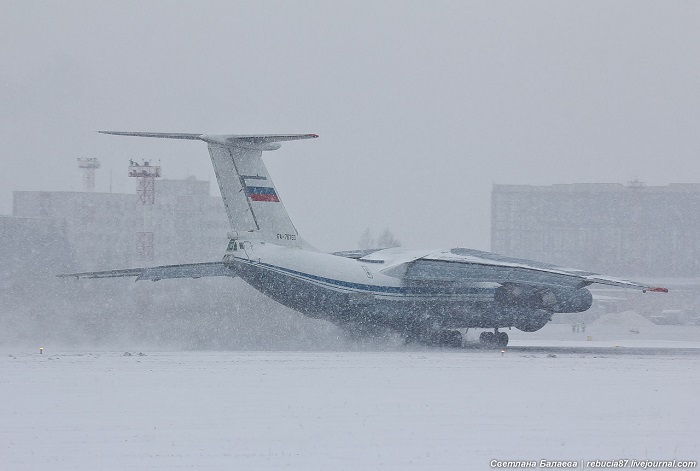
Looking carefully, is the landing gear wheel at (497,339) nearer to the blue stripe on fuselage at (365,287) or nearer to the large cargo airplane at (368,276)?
the large cargo airplane at (368,276)

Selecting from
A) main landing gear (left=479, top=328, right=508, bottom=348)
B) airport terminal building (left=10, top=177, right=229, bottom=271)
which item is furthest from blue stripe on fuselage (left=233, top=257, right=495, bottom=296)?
airport terminal building (left=10, top=177, right=229, bottom=271)

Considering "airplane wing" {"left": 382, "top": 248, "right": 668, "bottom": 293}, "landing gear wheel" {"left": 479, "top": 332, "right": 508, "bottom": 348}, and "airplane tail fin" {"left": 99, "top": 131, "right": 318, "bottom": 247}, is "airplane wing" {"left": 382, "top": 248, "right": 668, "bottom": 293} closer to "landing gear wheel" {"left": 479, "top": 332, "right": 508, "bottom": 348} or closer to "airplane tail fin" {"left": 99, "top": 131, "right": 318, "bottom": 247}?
"landing gear wheel" {"left": 479, "top": 332, "right": 508, "bottom": 348}

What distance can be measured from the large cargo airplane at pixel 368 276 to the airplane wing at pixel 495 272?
0.08ft

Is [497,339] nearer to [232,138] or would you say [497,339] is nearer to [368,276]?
[368,276]

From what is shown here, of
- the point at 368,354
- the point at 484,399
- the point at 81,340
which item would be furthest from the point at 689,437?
the point at 81,340

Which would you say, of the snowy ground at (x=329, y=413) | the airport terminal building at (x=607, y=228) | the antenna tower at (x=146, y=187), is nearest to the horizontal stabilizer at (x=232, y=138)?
the snowy ground at (x=329, y=413)

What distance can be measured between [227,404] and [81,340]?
1200cm

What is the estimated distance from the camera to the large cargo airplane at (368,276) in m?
19.1

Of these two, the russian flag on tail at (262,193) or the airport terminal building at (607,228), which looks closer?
the russian flag on tail at (262,193)

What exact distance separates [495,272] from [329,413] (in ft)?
34.4

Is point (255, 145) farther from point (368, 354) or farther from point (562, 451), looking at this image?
point (562, 451)

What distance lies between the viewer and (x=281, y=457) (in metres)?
8.24

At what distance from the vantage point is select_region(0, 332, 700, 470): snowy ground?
27.5 feet

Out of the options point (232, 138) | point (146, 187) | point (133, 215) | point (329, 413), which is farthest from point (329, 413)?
point (133, 215)
